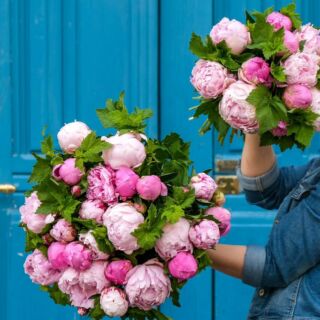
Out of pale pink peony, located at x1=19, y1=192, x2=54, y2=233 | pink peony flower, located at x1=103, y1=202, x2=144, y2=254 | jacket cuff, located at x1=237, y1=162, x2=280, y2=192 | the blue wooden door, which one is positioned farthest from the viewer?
the blue wooden door

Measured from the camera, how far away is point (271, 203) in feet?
5.61

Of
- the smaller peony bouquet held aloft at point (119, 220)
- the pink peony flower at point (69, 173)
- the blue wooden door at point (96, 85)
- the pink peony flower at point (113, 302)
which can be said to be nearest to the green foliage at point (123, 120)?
the smaller peony bouquet held aloft at point (119, 220)

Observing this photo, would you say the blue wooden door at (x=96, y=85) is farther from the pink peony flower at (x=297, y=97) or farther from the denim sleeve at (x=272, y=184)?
the pink peony flower at (x=297, y=97)

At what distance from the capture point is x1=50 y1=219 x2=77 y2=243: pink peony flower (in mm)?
1369

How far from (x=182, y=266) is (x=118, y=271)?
0.39 ft

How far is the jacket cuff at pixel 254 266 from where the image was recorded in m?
1.55

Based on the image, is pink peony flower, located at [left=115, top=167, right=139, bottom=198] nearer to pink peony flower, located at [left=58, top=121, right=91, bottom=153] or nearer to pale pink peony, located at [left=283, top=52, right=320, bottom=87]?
pink peony flower, located at [left=58, top=121, right=91, bottom=153]

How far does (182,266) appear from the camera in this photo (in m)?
1.34

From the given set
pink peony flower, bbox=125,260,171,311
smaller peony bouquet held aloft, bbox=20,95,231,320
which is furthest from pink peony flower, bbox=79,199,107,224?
pink peony flower, bbox=125,260,171,311

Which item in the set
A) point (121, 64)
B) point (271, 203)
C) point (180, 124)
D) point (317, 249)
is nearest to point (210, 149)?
point (180, 124)

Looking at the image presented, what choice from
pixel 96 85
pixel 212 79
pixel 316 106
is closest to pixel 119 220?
pixel 212 79

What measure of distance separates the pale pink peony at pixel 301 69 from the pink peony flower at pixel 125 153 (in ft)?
1.04

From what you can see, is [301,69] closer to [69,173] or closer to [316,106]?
[316,106]

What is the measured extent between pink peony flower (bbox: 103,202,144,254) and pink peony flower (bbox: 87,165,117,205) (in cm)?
3
